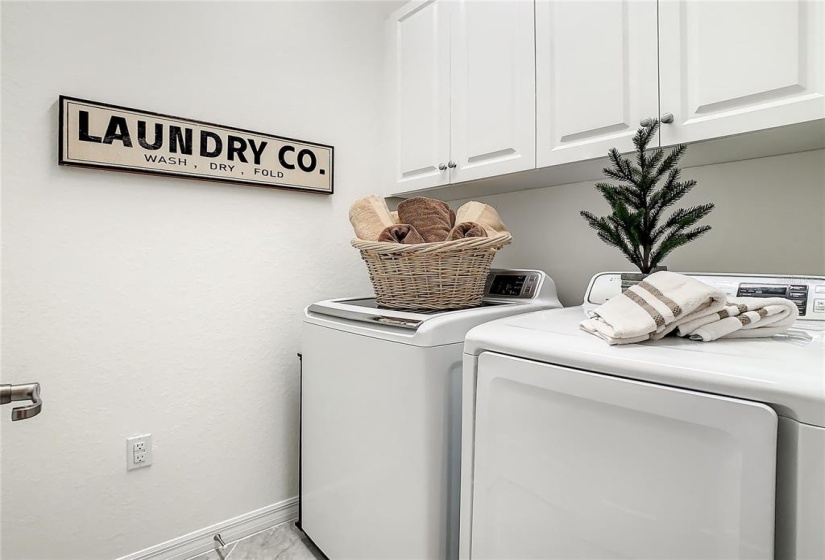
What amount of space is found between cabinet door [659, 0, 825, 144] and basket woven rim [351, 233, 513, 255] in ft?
1.77

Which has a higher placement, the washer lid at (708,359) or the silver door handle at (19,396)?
the washer lid at (708,359)

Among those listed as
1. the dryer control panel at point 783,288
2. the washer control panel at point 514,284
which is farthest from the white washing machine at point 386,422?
the dryer control panel at point 783,288

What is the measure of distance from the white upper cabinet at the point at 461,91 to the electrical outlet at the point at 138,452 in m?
1.45

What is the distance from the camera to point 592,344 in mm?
825

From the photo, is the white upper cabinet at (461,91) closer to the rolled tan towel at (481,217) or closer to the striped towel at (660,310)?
the rolled tan towel at (481,217)

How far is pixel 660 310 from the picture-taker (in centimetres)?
81

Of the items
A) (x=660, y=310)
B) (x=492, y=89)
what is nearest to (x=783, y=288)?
(x=660, y=310)

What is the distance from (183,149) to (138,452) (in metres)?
1.12

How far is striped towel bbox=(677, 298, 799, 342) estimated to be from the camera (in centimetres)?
80

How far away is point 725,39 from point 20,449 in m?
2.32

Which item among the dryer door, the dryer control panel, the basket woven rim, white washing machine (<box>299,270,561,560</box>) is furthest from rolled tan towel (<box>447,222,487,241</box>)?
the dryer control panel

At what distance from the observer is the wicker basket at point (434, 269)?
1304mm

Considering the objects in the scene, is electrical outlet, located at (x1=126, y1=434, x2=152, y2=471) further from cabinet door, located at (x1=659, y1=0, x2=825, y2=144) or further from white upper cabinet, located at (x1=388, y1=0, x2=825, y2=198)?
cabinet door, located at (x1=659, y1=0, x2=825, y2=144)

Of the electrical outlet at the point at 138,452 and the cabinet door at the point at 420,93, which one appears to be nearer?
the electrical outlet at the point at 138,452
